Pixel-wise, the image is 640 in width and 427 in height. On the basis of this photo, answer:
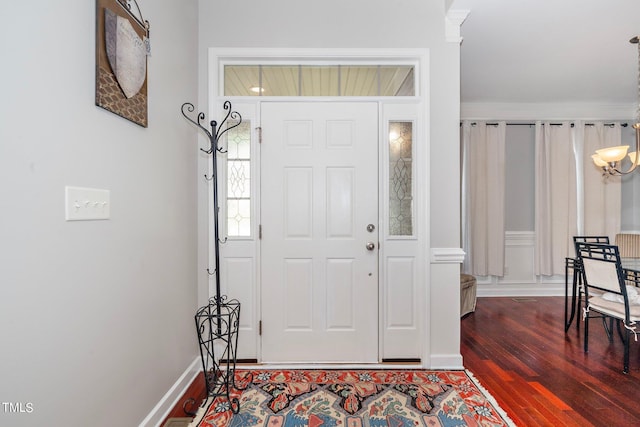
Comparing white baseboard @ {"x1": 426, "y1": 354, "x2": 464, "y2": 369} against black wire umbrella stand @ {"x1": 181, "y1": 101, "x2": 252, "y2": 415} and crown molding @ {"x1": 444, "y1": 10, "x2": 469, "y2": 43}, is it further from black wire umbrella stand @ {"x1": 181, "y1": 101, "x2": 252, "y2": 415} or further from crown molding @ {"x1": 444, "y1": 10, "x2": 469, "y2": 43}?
crown molding @ {"x1": 444, "y1": 10, "x2": 469, "y2": 43}

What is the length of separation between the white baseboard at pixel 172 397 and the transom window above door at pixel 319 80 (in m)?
2.13

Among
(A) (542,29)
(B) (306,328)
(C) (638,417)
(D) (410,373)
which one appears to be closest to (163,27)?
(B) (306,328)

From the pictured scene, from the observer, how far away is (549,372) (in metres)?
2.38

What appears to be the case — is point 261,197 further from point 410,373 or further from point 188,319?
point 410,373

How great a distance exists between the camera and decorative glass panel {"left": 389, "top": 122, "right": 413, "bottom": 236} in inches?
96.4

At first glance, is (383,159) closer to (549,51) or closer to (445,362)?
(445,362)

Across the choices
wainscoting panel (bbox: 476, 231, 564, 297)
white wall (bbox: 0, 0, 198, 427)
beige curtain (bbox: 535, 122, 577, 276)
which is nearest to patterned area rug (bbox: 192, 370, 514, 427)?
white wall (bbox: 0, 0, 198, 427)

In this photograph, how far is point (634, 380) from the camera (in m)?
2.25

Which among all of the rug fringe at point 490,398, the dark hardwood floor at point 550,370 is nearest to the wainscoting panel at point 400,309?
the rug fringe at point 490,398

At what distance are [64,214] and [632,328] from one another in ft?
12.1

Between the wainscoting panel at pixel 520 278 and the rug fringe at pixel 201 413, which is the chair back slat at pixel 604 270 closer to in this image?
the wainscoting panel at pixel 520 278

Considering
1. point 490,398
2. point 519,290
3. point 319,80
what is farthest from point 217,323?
point 519,290

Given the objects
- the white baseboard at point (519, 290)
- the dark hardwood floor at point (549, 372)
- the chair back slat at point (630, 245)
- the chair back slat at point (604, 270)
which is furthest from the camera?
the white baseboard at point (519, 290)

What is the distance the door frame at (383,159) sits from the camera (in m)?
2.38
